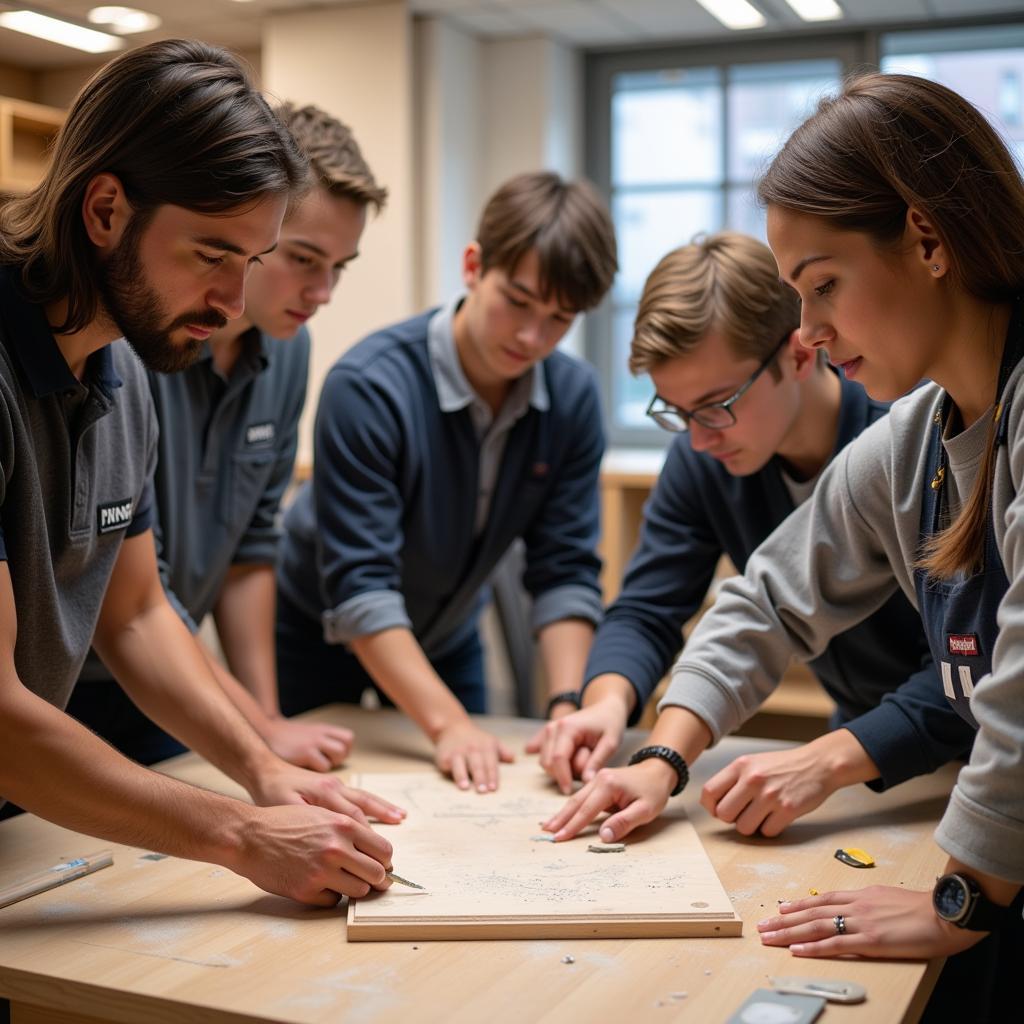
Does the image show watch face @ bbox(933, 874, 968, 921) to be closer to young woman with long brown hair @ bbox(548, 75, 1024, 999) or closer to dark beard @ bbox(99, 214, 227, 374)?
young woman with long brown hair @ bbox(548, 75, 1024, 999)

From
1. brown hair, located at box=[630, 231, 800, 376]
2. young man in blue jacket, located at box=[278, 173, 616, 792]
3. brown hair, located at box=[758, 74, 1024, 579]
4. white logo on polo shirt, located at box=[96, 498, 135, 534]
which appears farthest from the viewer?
young man in blue jacket, located at box=[278, 173, 616, 792]

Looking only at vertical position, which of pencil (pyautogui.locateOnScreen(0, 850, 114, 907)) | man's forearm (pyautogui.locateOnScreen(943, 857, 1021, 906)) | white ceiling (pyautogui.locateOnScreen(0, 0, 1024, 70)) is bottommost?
pencil (pyautogui.locateOnScreen(0, 850, 114, 907))

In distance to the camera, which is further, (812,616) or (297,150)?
(812,616)

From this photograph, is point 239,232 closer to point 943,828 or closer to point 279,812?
point 279,812

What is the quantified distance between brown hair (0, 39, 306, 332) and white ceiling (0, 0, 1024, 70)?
3.76 metres

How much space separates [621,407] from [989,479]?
4.31 meters

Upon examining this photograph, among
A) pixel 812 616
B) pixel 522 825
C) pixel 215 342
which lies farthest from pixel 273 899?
pixel 215 342

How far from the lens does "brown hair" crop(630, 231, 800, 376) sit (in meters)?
1.67

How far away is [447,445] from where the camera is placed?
81.7 inches

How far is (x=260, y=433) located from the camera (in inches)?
81.1

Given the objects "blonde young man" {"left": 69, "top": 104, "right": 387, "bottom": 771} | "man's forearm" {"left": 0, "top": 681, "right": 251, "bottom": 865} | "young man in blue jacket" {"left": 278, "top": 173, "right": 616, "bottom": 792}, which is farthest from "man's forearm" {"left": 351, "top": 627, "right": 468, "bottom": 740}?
"man's forearm" {"left": 0, "top": 681, "right": 251, "bottom": 865}

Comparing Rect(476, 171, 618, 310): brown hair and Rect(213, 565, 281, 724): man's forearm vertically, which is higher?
Rect(476, 171, 618, 310): brown hair

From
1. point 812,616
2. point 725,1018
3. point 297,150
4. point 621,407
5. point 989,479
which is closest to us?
point 725,1018

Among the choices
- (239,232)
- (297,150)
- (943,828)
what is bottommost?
(943,828)
